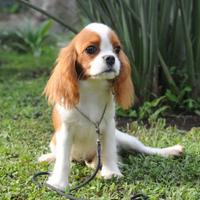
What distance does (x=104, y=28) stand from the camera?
404 cm

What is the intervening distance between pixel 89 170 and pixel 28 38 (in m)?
Result: 7.68

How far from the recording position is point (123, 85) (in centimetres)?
432

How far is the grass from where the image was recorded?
415cm

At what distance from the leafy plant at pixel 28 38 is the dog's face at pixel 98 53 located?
24.9 feet

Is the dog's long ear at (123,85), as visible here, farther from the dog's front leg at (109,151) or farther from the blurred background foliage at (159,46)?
the blurred background foliage at (159,46)

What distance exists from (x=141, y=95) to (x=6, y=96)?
2.10 m

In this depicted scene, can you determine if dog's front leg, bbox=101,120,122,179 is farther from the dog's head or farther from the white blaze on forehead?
the white blaze on forehead

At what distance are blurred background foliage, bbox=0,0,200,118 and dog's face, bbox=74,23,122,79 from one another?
2.07 meters

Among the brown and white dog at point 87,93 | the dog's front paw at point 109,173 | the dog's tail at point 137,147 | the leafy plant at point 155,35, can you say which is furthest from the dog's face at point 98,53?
the leafy plant at point 155,35

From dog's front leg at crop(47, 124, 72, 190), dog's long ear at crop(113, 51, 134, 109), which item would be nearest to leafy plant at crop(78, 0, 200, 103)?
dog's long ear at crop(113, 51, 134, 109)

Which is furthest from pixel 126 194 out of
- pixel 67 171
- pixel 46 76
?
pixel 46 76

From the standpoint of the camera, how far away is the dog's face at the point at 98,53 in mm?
3934

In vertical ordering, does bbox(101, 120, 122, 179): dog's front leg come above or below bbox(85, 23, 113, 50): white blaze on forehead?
below

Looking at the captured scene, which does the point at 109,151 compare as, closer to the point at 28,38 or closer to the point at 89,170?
the point at 89,170
